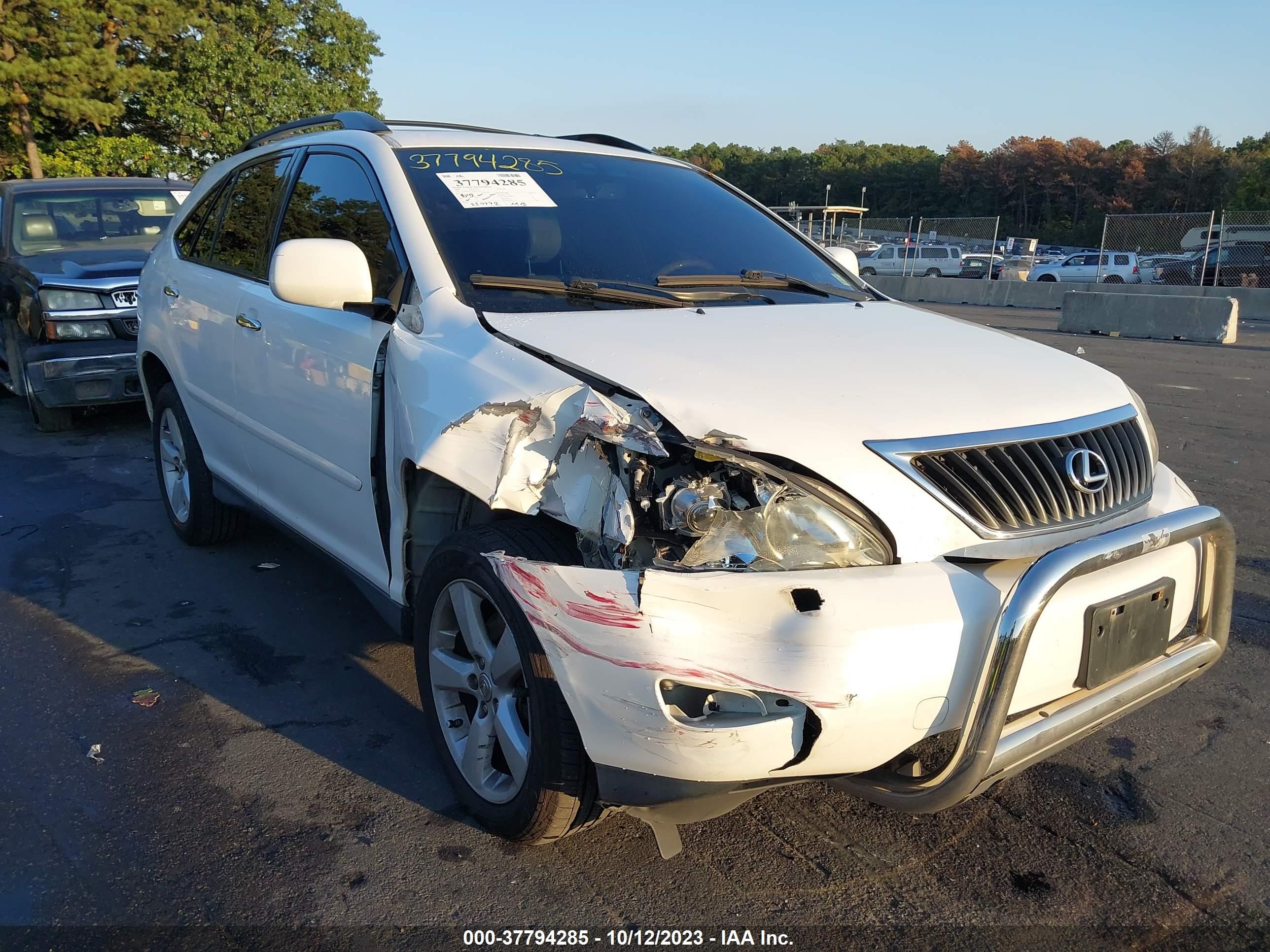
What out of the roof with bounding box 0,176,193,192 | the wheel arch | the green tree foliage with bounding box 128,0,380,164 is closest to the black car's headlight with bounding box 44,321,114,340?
the roof with bounding box 0,176,193,192

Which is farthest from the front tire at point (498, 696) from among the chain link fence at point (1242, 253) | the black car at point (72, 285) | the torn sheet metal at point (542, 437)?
the chain link fence at point (1242, 253)

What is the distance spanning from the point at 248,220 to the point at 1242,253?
79.5ft

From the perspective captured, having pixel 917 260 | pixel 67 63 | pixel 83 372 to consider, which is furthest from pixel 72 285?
pixel 917 260

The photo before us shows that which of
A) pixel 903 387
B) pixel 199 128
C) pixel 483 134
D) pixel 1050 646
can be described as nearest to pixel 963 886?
pixel 1050 646

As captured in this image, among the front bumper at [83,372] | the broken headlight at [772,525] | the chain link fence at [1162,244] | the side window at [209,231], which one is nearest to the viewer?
the broken headlight at [772,525]

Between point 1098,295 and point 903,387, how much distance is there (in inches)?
643

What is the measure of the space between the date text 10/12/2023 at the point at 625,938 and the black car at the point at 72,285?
20.1 ft

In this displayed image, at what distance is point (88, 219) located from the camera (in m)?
8.43

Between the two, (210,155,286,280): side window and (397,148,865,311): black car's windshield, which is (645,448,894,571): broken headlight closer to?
(397,148,865,311): black car's windshield

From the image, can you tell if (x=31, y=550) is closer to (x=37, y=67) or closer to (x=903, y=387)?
(x=903, y=387)

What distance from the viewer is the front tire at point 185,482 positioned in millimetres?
4754

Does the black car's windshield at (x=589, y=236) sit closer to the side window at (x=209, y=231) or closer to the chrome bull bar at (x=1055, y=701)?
the chrome bull bar at (x=1055, y=701)

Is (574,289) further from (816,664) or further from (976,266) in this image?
(976,266)

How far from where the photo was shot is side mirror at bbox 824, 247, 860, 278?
4.15 m
